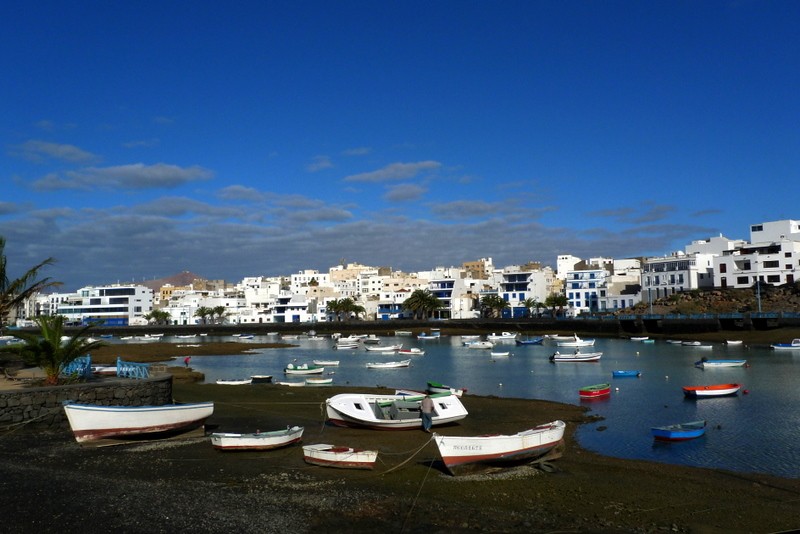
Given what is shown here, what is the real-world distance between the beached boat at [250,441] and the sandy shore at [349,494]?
Result: 222 mm

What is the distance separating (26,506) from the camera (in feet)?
45.0

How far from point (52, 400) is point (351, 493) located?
12.0 meters

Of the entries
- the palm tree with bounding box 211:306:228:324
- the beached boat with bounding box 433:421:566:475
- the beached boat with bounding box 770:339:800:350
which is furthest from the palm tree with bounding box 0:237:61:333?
the palm tree with bounding box 211:306:228:324

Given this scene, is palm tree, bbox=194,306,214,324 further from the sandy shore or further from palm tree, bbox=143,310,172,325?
the sandy shore

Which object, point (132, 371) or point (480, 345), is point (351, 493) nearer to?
point (132, 371)

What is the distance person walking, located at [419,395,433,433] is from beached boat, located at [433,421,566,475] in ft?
21.2

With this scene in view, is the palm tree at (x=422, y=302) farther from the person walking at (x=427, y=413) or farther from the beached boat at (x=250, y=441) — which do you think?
the beached boat at (x=250, y=441)

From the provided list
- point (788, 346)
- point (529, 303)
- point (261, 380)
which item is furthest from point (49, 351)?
point (529, 303)

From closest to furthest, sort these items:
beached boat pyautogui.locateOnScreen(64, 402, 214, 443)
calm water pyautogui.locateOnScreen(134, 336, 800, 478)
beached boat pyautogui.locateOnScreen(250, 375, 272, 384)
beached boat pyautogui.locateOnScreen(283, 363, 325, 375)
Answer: beached boat pyautogui.locateOnScreen(64, 402, 214, 443) → calm water pyautogui.locateOnScreen(134, 336, 800, 478) → beached boat pyautogui.locateOnScreen(250, 375, 272, 384) → beached boat pyautogui.locateOnScreen(283, 363, 325, 375)

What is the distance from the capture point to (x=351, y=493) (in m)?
15.4

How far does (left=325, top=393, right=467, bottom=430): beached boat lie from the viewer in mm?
24516

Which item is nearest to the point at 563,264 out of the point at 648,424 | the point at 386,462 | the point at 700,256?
the point at 700,256

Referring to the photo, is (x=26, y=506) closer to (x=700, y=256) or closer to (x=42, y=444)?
(x=42, y=444)

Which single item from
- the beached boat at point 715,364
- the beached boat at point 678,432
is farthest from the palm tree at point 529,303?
the beached boat at point 678,432
